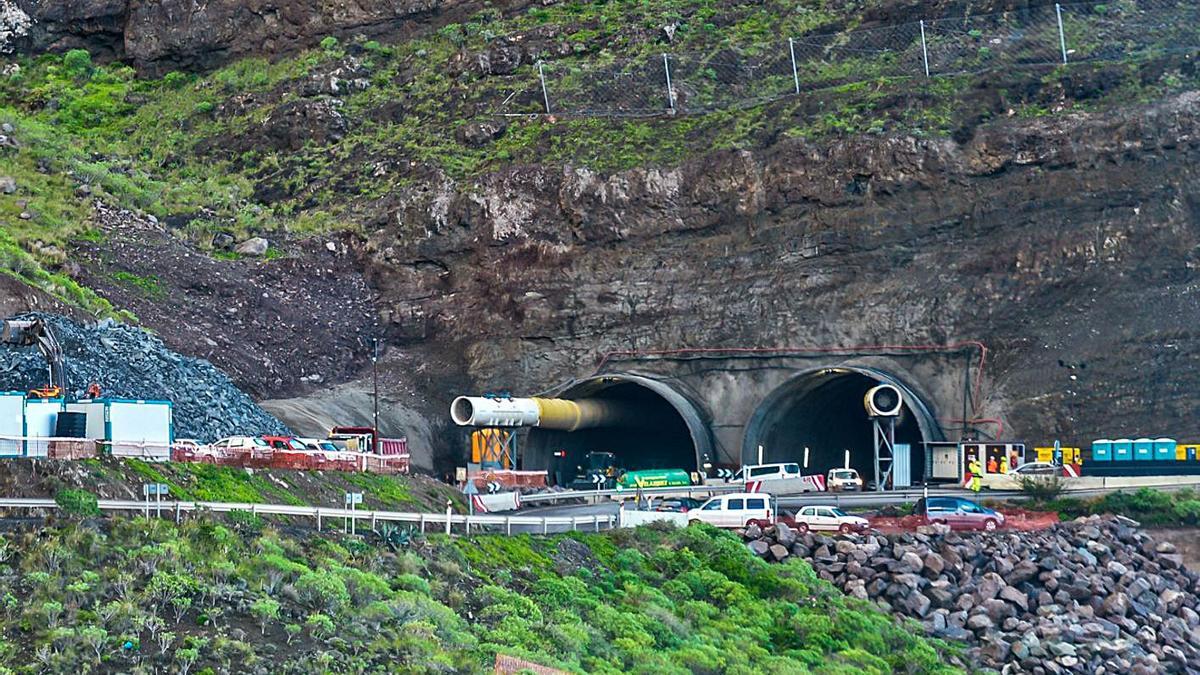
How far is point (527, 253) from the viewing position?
7044cm

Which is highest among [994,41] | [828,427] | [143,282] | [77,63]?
[77,63]

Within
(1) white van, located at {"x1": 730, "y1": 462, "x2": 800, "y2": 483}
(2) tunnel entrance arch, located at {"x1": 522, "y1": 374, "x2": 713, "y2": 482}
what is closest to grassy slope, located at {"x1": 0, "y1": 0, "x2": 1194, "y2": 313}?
(2) tunnel entrance arch, located at {"x1": 522, "y1": 374, "x2": 713, "y2": 482}

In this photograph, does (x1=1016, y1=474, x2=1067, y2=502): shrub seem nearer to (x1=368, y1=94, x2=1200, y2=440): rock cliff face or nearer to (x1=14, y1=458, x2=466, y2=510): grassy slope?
(x1=368, y1=94, x2=1200, y2=440): rock cliff face

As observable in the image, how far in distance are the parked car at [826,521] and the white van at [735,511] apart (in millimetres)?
710

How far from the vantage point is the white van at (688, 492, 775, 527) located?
46.4 m

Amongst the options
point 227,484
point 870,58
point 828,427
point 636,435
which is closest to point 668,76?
point 870,58

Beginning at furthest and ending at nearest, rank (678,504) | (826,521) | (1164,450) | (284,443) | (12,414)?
(1164,450), (284,443), (678,504), (826,521), (12,414)

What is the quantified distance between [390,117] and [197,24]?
1434 cm

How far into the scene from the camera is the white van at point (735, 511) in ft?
152

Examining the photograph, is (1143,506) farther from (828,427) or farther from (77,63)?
(77,63)

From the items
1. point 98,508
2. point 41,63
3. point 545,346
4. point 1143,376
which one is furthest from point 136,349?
point 41,63

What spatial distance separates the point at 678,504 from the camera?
5034 cm

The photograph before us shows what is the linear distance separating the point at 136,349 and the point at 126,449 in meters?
20.8

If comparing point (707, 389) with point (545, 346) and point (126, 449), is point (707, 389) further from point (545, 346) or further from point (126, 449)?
point (126, 449)
